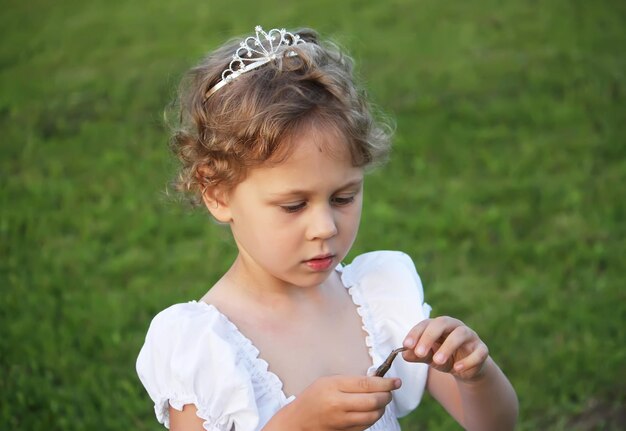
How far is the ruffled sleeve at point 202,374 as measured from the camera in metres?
2.01

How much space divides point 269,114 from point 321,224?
0.26 m

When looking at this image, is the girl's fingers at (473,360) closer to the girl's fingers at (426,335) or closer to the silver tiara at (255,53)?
the girl's fingers at (426,335)

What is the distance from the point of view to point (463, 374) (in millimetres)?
2057

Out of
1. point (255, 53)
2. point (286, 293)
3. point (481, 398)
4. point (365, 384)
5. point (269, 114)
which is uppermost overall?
point (255, 53)

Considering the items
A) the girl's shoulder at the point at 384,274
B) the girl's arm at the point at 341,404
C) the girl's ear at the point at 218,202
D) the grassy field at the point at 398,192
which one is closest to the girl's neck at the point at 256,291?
the girl's ear at the point at 218,202

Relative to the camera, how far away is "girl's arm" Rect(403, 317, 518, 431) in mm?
1971

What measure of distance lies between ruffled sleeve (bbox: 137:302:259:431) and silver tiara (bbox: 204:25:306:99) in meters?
0.53

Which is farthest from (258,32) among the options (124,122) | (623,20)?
(623,20)

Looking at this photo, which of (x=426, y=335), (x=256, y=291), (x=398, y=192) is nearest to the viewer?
(x=426, y=335)

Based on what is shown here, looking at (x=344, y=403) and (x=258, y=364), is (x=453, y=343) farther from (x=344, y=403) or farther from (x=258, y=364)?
(x=258, y=364)

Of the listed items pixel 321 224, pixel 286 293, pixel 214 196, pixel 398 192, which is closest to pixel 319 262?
pixel 321 224

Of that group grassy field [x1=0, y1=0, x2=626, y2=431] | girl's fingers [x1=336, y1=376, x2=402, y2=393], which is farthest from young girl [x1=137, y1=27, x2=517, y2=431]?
grassy field [x1=0, y1=0, x2=626, y2=431]

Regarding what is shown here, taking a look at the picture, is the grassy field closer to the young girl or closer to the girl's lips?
the young girl

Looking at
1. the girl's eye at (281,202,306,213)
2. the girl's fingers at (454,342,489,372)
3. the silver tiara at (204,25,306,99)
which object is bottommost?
the girl's fingers at (454,342,489,372)
